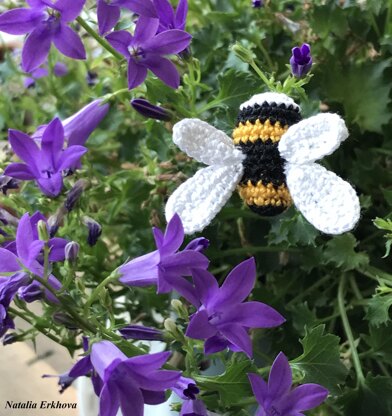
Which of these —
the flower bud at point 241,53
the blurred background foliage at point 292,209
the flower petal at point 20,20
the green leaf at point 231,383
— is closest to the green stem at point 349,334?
the blurred background foliage at point 292,209

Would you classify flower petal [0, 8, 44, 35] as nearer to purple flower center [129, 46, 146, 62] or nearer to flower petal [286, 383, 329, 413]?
purple flower center [129, 46, 146, 62]

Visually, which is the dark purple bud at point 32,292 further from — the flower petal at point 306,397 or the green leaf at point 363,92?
the green leaf at point 363,92

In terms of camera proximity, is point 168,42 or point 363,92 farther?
point 363,92

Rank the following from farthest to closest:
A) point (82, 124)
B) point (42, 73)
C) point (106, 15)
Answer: point (42, 73)
point (82, 124)
point (106, 15)

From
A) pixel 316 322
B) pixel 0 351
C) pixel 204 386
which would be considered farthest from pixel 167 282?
pixel 0 351

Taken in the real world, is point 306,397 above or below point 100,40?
below

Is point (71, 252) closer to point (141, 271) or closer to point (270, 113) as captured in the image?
Result: point (141, 271)

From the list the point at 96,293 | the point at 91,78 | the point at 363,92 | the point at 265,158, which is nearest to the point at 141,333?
the point at 96,293

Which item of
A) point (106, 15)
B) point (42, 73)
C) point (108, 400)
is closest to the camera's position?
point (108, 400)

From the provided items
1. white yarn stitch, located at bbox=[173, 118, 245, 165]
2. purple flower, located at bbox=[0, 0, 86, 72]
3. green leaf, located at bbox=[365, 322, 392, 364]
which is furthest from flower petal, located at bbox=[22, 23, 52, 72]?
green leaf, located at bbox=[365, 322, 392, 364]
